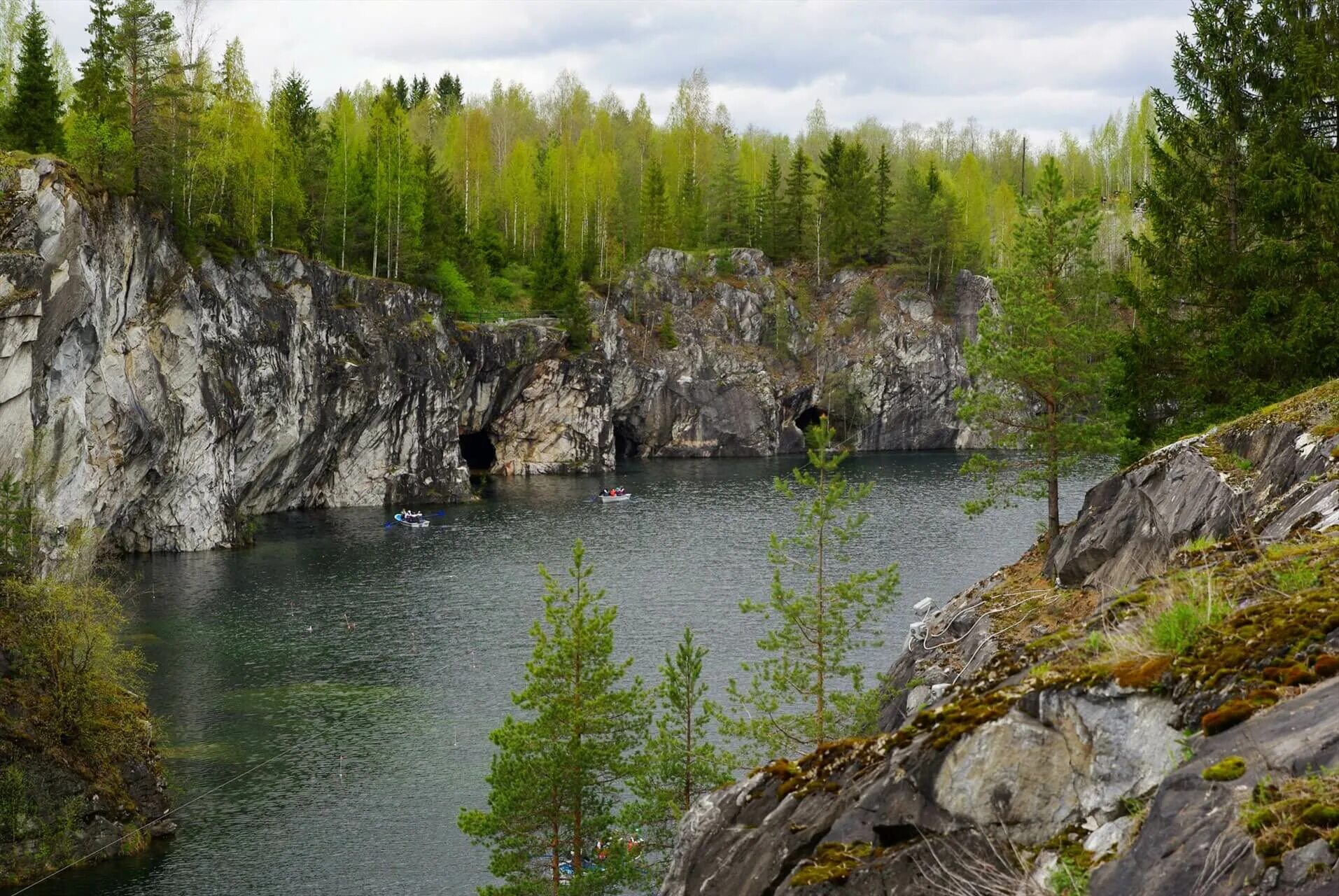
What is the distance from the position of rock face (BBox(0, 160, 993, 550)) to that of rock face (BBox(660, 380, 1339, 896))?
4844cm

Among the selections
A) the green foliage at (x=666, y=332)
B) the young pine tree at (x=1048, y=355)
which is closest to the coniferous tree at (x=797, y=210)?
the green foliage at (x=666, y=332)

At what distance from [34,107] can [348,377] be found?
28.4 m

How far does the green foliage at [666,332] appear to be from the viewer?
11625cm

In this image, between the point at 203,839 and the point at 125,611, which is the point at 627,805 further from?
the point at 125,611

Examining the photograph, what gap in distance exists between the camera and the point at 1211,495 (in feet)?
56.7

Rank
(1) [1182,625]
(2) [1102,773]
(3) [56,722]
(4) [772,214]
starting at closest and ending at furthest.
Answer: (2) [1102,773] < (1) [1182,625] < (3) [56,722] < (4) [772,214]

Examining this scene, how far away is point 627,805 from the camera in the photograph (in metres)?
24.8

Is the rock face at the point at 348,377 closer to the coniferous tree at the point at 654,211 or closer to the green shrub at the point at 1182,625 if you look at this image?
the coniferous tree at the point at 654,211

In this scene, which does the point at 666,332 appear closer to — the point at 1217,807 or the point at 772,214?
the point at 772,214

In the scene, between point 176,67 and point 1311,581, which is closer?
point 1311,581

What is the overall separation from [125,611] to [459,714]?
22801 millimetres

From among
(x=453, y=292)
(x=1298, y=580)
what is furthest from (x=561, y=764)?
(x=453, y=292)

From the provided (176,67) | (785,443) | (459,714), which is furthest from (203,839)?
(785,443)

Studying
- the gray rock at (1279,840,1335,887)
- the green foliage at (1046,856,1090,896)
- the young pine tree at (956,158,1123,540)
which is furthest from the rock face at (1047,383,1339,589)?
the gray rock at (1279,840,1335,887)
